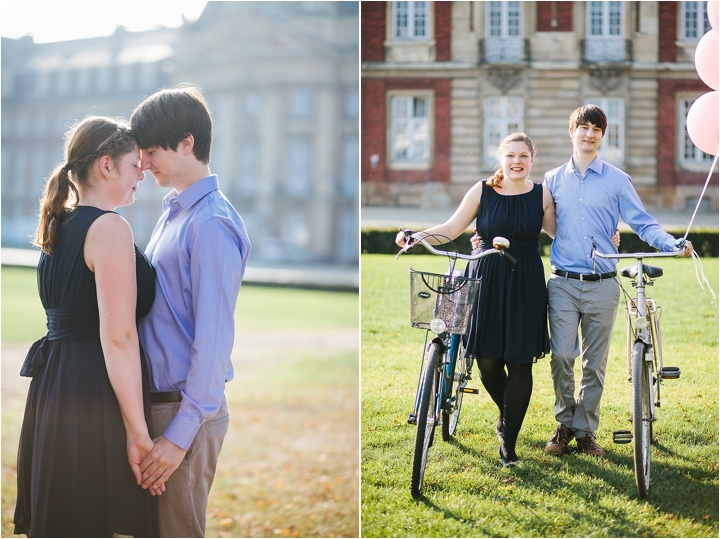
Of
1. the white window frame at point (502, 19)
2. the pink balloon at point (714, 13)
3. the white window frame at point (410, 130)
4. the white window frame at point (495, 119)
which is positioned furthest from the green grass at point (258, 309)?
the pink balloon at point (714, 13)

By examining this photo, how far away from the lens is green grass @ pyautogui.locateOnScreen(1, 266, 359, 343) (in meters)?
13.7

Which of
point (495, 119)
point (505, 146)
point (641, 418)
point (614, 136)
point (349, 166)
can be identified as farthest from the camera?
point (349, 166)

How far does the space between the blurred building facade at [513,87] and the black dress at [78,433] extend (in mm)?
1911

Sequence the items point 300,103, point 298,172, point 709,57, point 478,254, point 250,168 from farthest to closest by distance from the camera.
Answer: point 300,103
point 250,168
point 298,172
point 709,57
point 478,254

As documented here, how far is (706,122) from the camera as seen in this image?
121 inches

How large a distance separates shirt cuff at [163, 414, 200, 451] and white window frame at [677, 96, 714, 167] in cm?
278

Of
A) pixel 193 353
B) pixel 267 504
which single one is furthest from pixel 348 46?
pixel 193 353

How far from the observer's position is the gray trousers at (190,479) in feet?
7.16

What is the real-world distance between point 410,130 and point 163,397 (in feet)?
7.69

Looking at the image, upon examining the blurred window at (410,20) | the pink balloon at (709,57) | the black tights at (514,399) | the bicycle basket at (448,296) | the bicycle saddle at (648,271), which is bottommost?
the black tights at (514,399)

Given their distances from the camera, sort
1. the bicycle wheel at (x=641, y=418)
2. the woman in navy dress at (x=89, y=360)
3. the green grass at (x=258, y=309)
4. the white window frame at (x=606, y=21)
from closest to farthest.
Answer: the woman in navy dress at (x=89, y=360) → the bicycle wheel at (x=641, y=418) → the white window frame at (x=606, y=21) → the green grass at (x=258, y=309)

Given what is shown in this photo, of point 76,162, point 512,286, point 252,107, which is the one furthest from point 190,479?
point 252,107

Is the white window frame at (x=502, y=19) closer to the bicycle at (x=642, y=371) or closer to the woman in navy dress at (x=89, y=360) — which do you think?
the bicycle at (x=642, y=371)

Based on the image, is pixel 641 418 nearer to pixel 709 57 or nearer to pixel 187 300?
pixel 709 57
